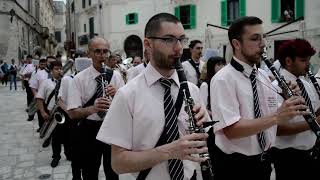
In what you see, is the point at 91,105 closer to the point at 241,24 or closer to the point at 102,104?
the point at 102,104

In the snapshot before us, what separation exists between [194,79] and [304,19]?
1592 cm

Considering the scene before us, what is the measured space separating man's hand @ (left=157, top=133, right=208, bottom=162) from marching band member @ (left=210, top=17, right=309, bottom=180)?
834mm

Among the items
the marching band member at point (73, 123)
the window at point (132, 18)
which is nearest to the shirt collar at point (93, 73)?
the marching band member at point (73, 123)

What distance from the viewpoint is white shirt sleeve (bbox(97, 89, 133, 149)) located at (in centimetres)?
236

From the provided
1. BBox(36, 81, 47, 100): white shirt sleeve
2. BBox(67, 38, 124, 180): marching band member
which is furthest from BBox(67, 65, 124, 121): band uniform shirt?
BBox(36, 81, 47, 100): white shirt sleeve

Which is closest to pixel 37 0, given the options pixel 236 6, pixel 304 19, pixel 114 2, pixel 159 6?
pixel 114 2

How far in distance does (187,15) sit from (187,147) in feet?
81.6

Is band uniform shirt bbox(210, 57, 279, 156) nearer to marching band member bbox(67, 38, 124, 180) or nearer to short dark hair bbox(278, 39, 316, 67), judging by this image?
short dark hair bbox(278, 39, 316, 67)

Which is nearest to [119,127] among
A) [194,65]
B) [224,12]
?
[194,65]

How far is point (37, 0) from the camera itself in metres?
48.5

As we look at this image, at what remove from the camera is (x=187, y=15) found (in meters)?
26.3

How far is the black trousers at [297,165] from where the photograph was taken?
12.0 feet

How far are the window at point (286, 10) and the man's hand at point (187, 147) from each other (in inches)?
807

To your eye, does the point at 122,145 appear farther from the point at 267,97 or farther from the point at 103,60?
the point at 103,60
